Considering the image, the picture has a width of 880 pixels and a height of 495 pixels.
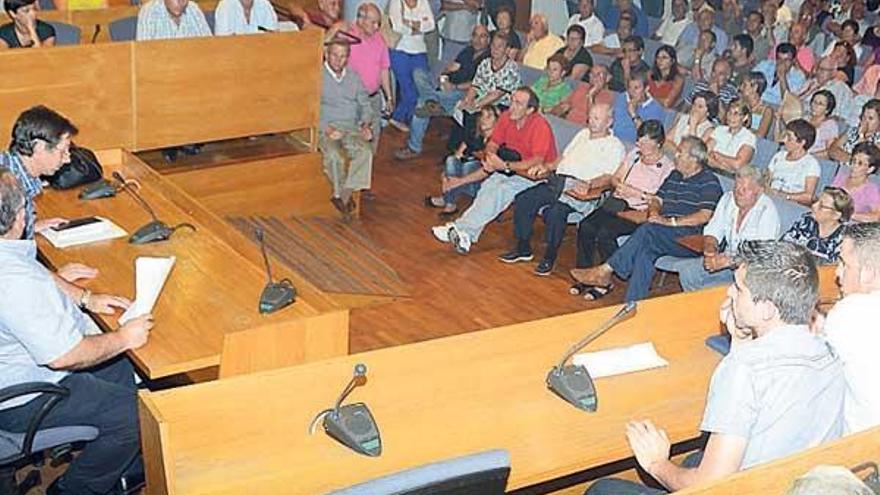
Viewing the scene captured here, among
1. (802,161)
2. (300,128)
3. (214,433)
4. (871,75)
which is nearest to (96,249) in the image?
(214,433)

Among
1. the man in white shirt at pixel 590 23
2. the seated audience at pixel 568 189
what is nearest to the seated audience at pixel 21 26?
the seated audience at pixel 568 189

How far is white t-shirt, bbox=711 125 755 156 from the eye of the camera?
6578 mm

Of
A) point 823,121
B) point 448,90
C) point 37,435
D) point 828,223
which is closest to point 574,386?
point 37,435

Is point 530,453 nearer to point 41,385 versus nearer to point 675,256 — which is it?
point 41,385

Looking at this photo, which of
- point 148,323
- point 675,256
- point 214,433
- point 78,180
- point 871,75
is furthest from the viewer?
point 871,75

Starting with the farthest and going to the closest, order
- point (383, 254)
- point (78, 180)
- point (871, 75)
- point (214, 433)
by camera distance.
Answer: point (871, 75) → point (383, 254) → point (78, 180) → point (214, 433)

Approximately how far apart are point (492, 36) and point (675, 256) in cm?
296

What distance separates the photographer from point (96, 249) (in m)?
4.44

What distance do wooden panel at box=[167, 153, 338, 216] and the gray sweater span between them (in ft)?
0.91

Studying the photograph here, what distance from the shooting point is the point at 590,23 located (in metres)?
9.50

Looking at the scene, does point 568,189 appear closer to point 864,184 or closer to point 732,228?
point 732,228

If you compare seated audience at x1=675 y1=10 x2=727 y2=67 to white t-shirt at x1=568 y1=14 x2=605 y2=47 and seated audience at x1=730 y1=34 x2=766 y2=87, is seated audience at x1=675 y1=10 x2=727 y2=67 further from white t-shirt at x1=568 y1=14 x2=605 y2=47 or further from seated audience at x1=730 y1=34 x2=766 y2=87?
white t-shirt at x1=568 y1=14 x2=605 y2=47

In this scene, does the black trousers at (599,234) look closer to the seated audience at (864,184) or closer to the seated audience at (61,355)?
the seated audience at (864,184)

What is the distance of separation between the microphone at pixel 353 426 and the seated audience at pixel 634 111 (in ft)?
14.3
